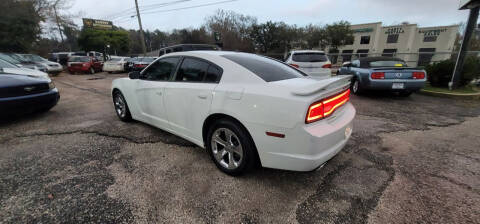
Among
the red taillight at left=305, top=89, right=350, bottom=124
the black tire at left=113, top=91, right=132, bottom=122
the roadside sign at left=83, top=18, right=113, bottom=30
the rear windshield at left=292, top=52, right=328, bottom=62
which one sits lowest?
the black tire at left=113, top=91, right=132, bottom=122

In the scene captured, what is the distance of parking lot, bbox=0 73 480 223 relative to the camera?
68.3 inches

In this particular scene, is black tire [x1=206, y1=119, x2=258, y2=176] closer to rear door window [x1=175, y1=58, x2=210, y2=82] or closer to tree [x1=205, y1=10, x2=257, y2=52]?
rear door window [x1=175, y1=58, x2=210, y2=82]

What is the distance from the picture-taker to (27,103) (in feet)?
12.3

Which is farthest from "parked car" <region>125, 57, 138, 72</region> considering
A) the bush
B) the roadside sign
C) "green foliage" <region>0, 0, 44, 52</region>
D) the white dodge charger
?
the roadside sign

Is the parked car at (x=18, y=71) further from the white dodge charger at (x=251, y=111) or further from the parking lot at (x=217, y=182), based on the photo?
the white dodge charger at (x=251, y=111)

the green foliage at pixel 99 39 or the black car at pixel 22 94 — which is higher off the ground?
the green foliage at pixel 99 39

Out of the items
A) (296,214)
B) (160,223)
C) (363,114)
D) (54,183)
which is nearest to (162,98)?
(54,183)

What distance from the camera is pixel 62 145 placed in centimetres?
A: 305

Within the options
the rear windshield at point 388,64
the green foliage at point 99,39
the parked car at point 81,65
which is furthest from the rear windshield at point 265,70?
the green foliage at point 99,39

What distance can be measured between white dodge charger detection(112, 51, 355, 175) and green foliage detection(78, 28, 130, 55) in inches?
1403

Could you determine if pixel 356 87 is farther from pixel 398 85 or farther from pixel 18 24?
pixel 18 24

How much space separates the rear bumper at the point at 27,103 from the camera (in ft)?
11.5

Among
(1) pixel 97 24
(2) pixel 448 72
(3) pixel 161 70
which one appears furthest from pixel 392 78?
(1) pixel 97 24

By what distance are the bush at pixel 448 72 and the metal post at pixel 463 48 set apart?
213 mm
